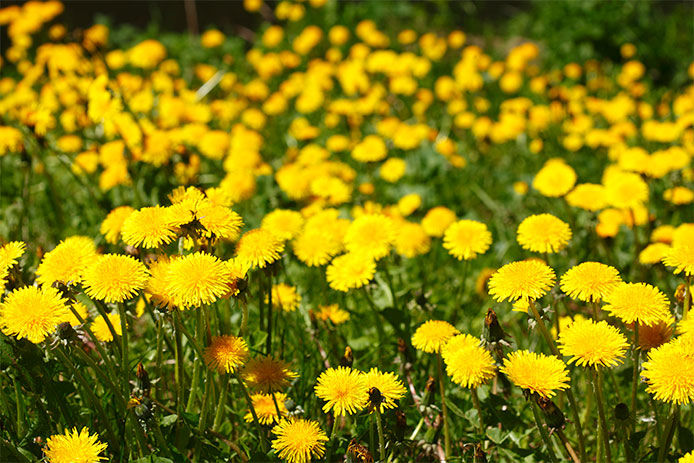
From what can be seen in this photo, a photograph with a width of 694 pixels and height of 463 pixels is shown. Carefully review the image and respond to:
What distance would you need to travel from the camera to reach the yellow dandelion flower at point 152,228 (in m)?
1.49

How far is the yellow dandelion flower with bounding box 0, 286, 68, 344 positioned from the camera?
1368 mm

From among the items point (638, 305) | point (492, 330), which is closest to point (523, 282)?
point (492, 330)

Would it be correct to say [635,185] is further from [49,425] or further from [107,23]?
[107,23]

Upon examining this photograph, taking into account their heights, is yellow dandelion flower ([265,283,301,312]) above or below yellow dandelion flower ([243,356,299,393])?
above

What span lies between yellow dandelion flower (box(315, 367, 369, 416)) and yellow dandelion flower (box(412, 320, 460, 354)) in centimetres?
25

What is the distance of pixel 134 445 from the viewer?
1652 millimetres

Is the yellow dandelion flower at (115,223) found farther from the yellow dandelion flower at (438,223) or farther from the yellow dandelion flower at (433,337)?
the yellow dandelion flower at (438,223)

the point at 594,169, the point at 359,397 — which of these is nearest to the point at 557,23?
the point at 594,169

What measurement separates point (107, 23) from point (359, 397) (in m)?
6.57

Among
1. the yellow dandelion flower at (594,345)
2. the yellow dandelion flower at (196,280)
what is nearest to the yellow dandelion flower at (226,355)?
the yellow dandelion flower at (196,280)

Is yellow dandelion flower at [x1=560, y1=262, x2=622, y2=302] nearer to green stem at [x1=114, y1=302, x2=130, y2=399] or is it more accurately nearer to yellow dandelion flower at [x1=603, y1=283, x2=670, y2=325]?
yellow dandelion flower at [x1=603, y1=283, x2=670, y2=325]

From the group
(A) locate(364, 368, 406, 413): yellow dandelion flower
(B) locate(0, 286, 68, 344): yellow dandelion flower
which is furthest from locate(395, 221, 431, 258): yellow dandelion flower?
(B) locate(0, 286, 68, 344): yellow dandelion flower

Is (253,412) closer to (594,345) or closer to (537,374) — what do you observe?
(537,374)

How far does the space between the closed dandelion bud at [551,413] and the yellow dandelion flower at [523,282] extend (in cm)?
22
